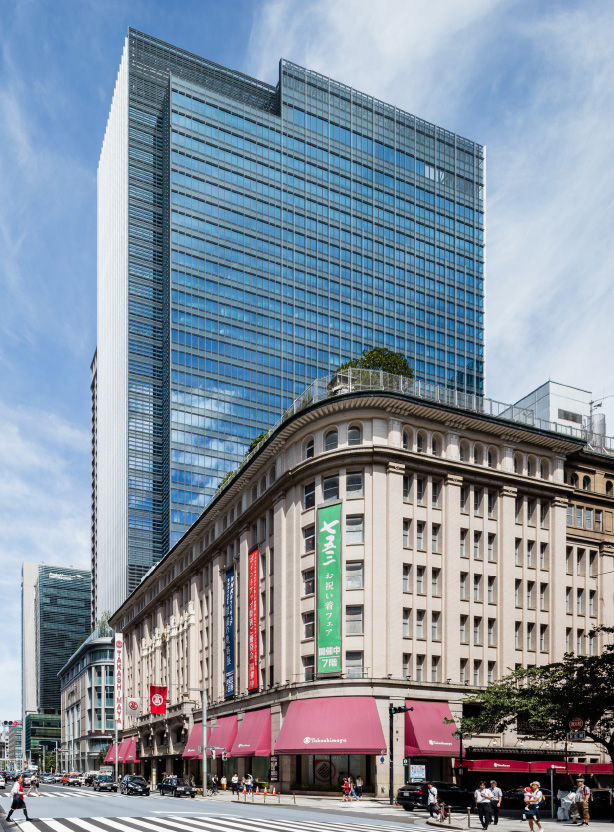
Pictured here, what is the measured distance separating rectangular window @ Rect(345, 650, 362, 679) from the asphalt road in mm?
8950

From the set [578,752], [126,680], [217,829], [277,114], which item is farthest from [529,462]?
[277,114]

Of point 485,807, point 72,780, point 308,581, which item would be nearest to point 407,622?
point 308,581

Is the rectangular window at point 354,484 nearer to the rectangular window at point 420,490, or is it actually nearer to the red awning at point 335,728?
the rectangular window at point 420,490

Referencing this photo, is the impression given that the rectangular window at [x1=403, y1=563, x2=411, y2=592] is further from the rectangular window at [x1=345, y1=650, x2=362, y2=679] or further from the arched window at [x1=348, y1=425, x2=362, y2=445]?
the arched window at [x1=348, y1=425, x2=362, y2=445]

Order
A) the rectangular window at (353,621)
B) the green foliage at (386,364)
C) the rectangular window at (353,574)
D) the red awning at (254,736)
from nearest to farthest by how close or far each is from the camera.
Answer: the rectangular window at (353,621)
the rectangular window at (353,574)
the red awning at (254,736)
the green foliage at (386,364)

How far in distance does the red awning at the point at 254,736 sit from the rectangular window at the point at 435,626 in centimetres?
1437

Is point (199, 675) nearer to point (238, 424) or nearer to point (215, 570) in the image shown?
point (215, 570)

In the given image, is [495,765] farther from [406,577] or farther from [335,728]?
[406,577]

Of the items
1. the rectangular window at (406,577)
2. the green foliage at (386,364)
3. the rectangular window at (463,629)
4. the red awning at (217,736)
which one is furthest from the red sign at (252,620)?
the green foliage at (386,364)

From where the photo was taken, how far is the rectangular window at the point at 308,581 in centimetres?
6600

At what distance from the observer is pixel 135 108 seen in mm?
176500

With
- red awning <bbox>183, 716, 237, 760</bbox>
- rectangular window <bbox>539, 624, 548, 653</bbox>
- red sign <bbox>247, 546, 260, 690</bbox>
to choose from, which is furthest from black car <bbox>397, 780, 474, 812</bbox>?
red awning <bbox>183, 716, 237, 760</bbox>

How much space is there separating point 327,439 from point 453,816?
27.7m

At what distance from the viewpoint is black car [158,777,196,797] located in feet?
237
